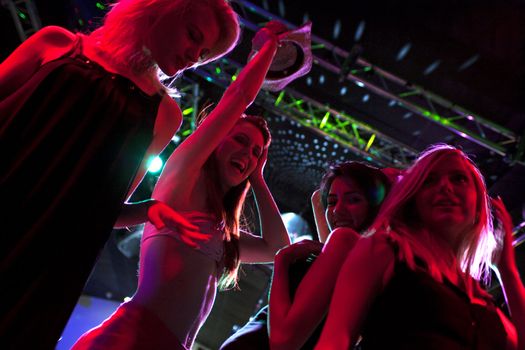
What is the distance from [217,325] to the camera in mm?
7562

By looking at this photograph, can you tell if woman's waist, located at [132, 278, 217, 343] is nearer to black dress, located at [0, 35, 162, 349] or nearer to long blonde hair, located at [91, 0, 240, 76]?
black dress, located at [0, 35, 162, 349]

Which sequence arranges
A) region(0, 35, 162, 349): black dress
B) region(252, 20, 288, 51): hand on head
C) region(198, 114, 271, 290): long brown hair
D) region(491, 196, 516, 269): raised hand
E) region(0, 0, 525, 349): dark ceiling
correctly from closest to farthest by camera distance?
region(0, 35, 162, 349): black dress → region(491, 196, 516, 269): raised hand → region(198, 114, 271, 290): long brown hair → region(252, 20, 288, 51): hand on head → region(0, 0, 525, 349): dark ceiling

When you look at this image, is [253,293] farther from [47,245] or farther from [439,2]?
[47,245]

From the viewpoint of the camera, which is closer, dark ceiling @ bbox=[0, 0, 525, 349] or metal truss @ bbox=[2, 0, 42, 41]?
metal truss @ bbox=[2, 0, 42, 41]

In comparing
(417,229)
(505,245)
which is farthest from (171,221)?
(505,245)

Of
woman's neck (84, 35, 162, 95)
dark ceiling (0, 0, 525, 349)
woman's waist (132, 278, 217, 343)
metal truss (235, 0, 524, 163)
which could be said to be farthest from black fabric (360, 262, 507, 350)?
metal truss (235, 0, 524, 163)

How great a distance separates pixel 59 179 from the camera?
45.5 inches

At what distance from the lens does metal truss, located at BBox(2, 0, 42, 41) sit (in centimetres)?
389

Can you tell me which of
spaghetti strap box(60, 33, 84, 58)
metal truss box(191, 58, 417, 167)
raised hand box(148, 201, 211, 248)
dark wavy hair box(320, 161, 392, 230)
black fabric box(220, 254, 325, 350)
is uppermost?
spaghetti strap box(60, 33, 84, 58)

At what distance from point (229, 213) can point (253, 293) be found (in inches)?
226

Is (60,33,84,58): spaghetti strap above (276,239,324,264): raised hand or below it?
above

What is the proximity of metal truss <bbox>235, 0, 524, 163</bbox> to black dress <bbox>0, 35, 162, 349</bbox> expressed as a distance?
3.33m

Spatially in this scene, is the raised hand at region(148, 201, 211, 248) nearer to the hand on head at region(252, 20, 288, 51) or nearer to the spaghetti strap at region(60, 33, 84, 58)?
the spaghetti strap at region(60, 33, 84, 58)

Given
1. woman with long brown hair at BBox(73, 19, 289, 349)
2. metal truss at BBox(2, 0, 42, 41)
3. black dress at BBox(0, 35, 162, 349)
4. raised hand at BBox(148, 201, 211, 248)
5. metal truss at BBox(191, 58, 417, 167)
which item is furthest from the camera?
metal truss at BBox(191, 58, 417, 167)
